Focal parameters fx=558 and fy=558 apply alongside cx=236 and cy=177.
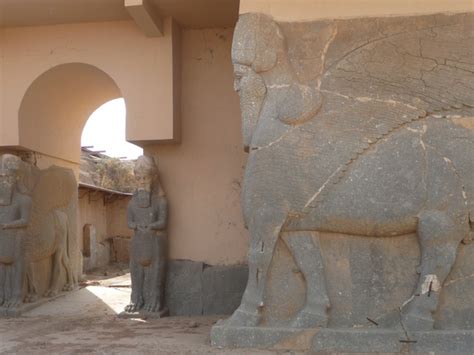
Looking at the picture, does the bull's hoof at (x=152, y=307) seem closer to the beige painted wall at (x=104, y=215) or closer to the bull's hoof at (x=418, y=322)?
the bull's hoof at (x=418, y=322)

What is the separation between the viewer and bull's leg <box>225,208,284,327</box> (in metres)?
4.17

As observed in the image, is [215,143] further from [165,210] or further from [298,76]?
[298,76]

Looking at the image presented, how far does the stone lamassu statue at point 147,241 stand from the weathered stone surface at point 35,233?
1306 millimetres

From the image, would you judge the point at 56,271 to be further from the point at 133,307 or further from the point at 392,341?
the point at 392,341

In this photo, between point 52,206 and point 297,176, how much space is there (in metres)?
4.25

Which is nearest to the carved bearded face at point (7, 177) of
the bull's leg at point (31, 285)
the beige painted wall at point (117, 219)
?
the bull's leg at point (31, 285)

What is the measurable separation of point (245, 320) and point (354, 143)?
1547mm

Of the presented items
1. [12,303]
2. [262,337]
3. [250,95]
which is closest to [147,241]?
[12,303]

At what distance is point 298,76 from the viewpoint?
4.29 metres

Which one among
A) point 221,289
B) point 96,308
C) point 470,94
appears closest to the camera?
point 470,94

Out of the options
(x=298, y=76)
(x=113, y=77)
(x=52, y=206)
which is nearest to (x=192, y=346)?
(x=298, y=76)

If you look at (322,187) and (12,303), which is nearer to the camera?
(322,187)

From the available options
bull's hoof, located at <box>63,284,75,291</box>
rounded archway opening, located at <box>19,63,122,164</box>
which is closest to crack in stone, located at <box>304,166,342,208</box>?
rounded archway opening, located at <box>19,63,122,164</box>

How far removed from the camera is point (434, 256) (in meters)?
3.98
